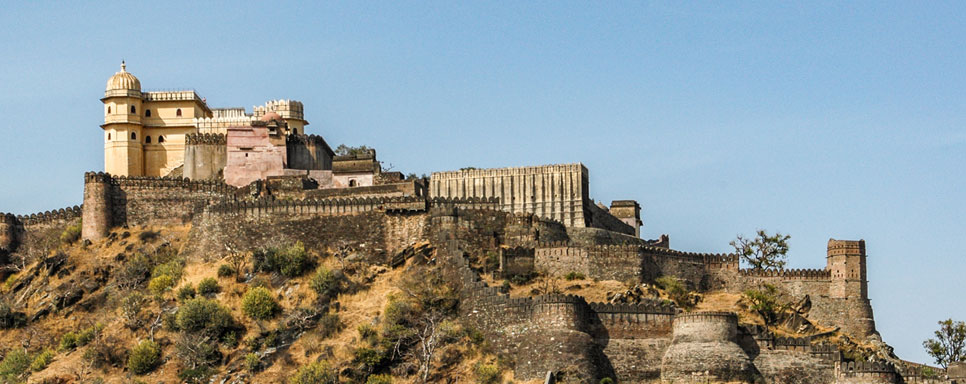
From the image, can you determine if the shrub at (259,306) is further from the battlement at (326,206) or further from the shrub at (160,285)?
the battlement at (326,206)

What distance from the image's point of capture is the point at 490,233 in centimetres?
8956

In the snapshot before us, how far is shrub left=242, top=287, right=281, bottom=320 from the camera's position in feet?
280

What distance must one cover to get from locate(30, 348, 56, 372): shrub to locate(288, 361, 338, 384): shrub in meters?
12.4

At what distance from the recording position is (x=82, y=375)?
83.5 m

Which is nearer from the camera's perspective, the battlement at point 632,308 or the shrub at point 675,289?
the battlement at point 632,308

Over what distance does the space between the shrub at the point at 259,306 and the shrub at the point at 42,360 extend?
29.4ft

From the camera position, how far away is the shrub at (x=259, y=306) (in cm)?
8531

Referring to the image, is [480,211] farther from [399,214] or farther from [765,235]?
[765,235]

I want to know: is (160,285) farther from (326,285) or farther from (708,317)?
(708,317)

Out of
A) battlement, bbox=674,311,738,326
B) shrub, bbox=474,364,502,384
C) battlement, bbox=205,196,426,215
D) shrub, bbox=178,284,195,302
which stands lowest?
shrub, bbox=474,364,502,384

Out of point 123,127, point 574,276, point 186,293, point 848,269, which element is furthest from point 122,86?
point 848,269

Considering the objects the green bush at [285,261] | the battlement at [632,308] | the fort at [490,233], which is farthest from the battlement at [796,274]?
the green bush at [285,261]

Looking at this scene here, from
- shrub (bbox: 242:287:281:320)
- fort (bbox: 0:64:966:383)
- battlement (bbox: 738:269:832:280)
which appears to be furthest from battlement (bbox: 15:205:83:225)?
battlement (bbox: 738:269:832:280)

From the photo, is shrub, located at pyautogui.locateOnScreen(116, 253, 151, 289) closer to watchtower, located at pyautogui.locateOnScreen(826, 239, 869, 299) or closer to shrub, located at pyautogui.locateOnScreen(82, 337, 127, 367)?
shrub, located at pyautogui.locateOnScreen(82, 337, 127, 367)
